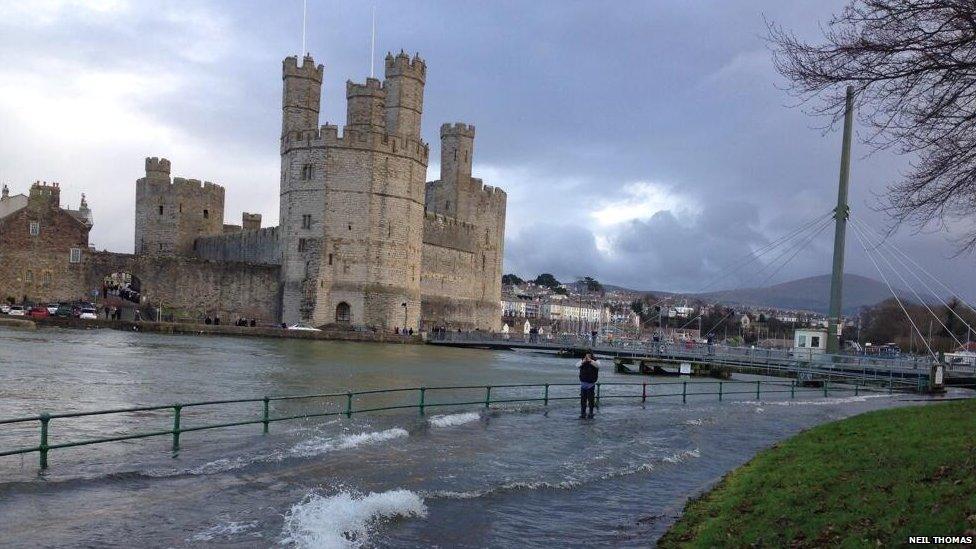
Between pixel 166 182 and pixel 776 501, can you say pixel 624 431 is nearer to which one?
pixel 776 501

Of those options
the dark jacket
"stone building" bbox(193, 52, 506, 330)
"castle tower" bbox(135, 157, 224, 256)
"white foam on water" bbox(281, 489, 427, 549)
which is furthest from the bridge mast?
"castle tower" bbox(135, 157, 224, 256)

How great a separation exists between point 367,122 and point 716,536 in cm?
5056

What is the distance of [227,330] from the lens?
5059 centimetres

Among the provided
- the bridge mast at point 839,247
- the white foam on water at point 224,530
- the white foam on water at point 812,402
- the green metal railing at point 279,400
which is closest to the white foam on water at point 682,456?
the green metal railing at point 279,400

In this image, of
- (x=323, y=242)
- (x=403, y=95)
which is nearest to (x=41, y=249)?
(x=323, y=242)

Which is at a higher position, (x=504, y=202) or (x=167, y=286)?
(x=504, y=202)

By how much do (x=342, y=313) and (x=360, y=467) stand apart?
43927 millimetres

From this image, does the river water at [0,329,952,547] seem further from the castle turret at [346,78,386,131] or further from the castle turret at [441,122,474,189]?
the castle turret at [441,122,474,189]

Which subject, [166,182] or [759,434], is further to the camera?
[166,182]

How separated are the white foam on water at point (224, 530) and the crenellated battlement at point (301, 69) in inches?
2025

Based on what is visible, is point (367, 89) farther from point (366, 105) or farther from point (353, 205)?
point (353, 205)

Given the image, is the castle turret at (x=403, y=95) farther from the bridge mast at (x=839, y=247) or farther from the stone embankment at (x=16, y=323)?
the bridge mast at (x=839, y=247)

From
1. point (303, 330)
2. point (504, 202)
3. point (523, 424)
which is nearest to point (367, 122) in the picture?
point (303, 330)

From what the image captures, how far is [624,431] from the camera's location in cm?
1641
